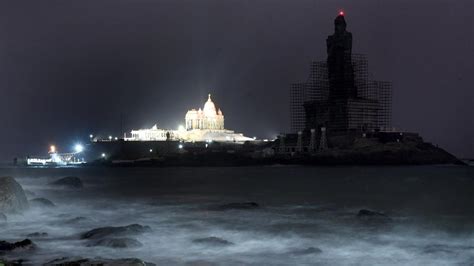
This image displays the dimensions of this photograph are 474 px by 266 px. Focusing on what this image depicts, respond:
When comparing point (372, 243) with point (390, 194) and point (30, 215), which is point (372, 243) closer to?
point (30, 215)

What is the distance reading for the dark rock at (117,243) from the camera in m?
24.4

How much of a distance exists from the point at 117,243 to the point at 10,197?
13.1 meters

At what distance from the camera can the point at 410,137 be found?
642ft

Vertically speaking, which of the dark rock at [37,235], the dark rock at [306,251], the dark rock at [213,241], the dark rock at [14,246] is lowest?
the dark rock at [306,251]

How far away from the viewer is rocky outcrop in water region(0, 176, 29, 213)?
33.4 meters

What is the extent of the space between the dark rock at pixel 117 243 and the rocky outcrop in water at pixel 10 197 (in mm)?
10651

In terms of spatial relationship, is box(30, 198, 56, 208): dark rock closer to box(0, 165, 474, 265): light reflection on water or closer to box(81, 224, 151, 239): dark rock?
box(0, 165, 474, 265): light reflection on water

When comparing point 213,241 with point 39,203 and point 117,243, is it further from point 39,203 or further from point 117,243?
point 39,203

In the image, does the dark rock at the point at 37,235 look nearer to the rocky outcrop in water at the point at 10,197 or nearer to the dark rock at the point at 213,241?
the rocky outcrop in water at the point at 10,197

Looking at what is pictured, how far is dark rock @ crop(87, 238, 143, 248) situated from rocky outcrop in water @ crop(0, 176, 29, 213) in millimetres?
10651

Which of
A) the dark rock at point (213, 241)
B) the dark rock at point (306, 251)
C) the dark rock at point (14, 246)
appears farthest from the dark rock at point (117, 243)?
the dark rock at point (306, 251)

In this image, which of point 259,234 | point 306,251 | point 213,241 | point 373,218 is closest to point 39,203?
point 259,234

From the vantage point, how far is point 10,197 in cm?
3444

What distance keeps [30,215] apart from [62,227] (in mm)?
5301
